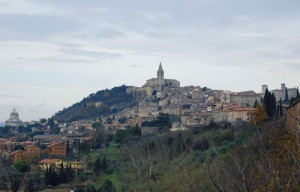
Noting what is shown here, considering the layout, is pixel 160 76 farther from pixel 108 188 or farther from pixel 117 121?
pixel 108 188

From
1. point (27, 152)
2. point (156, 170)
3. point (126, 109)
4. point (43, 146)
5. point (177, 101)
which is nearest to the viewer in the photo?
point (156, 170)

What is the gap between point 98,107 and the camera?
314 ft

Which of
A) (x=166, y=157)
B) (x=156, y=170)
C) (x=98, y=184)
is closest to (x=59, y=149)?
(x=98, y=184)

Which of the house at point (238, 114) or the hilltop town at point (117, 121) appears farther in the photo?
the house at point (238, 114)

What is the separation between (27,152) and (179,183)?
32.7 metres

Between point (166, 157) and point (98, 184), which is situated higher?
point (166, 157)

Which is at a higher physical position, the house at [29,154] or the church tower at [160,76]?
the church tower at [160,76]

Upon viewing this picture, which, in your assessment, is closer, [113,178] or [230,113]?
[113,178]

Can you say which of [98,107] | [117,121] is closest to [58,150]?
[117,121]

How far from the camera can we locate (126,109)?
92.1m

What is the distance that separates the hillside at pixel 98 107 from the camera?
94.4 metres

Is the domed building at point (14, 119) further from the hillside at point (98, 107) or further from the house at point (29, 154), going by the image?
the house at point (29, 154)

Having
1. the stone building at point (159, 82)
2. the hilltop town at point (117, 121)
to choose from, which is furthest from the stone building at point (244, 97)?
the stone building at point (159, 82)

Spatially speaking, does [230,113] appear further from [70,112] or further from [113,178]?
[70,112]
